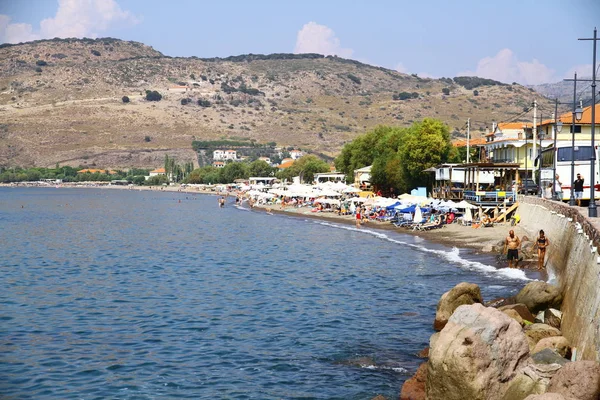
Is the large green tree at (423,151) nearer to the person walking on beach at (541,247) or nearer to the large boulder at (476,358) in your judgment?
the person walking on beach at (541,247)

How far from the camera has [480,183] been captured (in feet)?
228

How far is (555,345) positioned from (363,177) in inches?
3475

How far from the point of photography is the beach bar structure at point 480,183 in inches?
2251

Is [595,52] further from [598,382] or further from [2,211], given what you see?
[2,211]

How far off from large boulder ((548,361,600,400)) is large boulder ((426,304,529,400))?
1.50 metres

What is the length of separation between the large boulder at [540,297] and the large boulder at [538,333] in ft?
12.2

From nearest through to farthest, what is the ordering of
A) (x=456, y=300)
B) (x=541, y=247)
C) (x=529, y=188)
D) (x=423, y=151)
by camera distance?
(x=456, y=300)
(x=541, y=247)
(x=529, y=188)
(x=423, y=151)

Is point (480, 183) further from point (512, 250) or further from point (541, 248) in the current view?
point (541, 248)

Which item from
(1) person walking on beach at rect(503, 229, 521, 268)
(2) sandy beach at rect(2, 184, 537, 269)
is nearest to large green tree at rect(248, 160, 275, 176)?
(2) sandy beach at rect(2, 184, 537, 269)

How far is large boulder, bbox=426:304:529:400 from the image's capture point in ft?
47.5

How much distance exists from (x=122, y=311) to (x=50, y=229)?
151 feet

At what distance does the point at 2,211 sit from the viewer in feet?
333

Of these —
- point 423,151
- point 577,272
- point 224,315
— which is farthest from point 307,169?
point 577,272

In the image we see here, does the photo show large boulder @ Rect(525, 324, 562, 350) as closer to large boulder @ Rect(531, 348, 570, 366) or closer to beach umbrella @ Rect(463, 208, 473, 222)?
large boulder @ Rect(531, 348, 570, 366)
